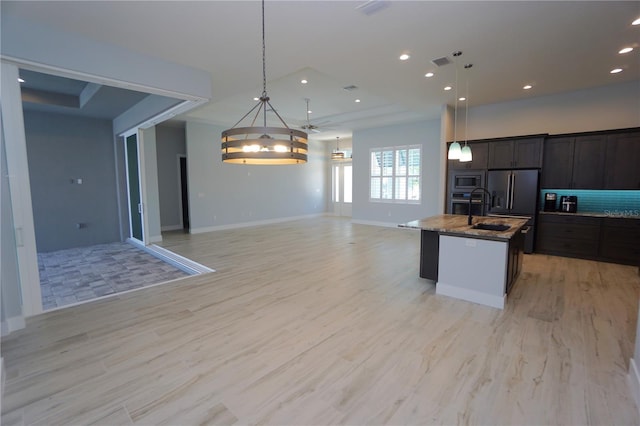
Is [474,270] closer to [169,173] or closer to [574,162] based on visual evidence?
[574,162]

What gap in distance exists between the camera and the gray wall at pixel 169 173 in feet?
28.0

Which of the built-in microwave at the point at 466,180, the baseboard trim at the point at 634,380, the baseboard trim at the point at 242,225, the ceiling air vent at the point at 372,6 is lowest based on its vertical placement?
the baseboard trim at the point at 634,380

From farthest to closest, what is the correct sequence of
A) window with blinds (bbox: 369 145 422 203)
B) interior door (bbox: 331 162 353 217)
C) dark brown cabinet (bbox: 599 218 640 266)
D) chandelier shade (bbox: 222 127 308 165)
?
interior door (bbox: 331 162 353 217) < window with blinds (bbox: 369 145 422 203) < dark brown cabinet (bbox: 599 218 640 266) < chandelier shade (bbox: 222 127 308 165)

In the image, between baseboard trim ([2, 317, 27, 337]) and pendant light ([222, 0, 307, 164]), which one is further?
baseboard trim ([2, 317, 27, 337])

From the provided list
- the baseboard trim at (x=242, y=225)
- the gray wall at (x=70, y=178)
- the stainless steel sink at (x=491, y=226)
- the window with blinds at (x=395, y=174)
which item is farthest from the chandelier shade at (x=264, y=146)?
the window with blinds at (x=395, y=174)

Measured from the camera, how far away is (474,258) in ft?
11.3

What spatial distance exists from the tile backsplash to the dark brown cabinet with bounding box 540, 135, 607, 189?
1.18ft

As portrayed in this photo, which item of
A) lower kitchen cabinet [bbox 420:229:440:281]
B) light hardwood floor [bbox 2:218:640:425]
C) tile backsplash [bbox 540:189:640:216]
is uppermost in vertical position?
tile backsplash [bbox 540:189:640:216]

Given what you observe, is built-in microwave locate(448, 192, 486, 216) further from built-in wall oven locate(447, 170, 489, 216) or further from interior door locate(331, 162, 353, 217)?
interior door locate(331, 162, 353, 217)

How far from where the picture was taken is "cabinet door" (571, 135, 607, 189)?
202 inches

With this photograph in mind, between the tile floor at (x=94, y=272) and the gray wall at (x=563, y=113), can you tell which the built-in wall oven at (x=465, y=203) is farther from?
the tile floor at (x=94, y=272)

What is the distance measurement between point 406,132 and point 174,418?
8.41 m

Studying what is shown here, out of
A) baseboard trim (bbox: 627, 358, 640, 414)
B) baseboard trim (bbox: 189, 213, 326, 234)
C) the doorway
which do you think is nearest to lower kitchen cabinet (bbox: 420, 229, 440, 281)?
baseboard trim (bbox: 627, 358, 640, 414)

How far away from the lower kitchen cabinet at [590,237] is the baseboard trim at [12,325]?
7.85 metres
